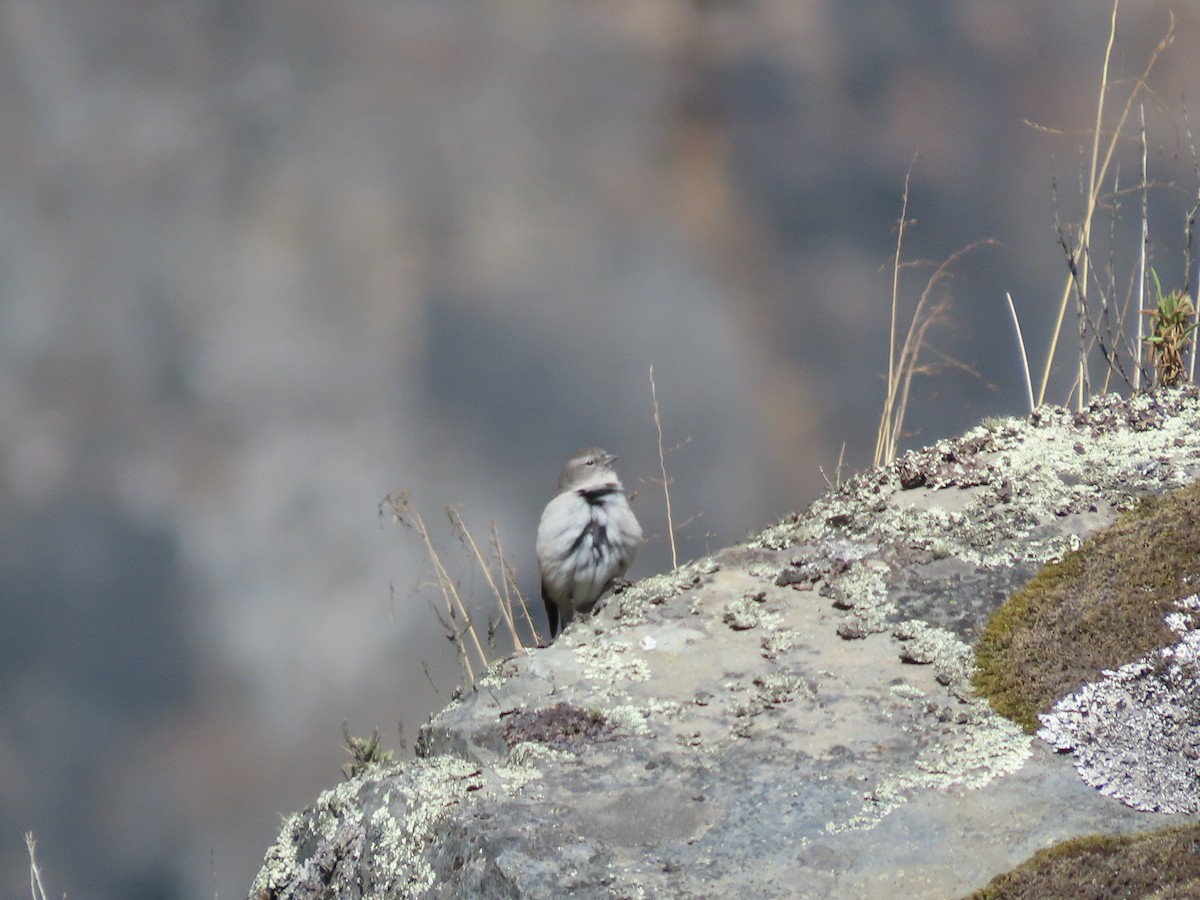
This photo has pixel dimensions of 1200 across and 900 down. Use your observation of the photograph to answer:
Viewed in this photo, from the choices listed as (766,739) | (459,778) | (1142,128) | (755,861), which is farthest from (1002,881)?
(1142,128)

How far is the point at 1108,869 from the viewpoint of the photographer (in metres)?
2.25

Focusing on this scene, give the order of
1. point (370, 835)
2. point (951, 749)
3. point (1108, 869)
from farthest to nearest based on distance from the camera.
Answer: point (370, 835)
point (951, 749)
point (1108, 869)

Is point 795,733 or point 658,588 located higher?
point 658,588

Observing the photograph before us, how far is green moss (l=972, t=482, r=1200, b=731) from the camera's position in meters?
2.97

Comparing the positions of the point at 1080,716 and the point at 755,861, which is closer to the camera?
the point at 755,861

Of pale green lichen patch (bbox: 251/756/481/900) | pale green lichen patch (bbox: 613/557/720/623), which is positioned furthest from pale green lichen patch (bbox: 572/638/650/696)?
pale green lichen patch (bbox: 251/756/481/900)

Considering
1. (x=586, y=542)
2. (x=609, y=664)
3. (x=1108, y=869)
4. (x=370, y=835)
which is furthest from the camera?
(x=586, y=542)

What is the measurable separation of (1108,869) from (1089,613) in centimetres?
102

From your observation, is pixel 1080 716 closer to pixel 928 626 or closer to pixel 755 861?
pixel 928 626

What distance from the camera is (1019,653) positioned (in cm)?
316

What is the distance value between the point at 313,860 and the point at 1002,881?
178 cm

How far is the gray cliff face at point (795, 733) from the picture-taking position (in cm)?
257

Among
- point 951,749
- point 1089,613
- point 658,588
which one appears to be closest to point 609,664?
point 658,588

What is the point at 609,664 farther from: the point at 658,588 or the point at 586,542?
the point at 586,542
